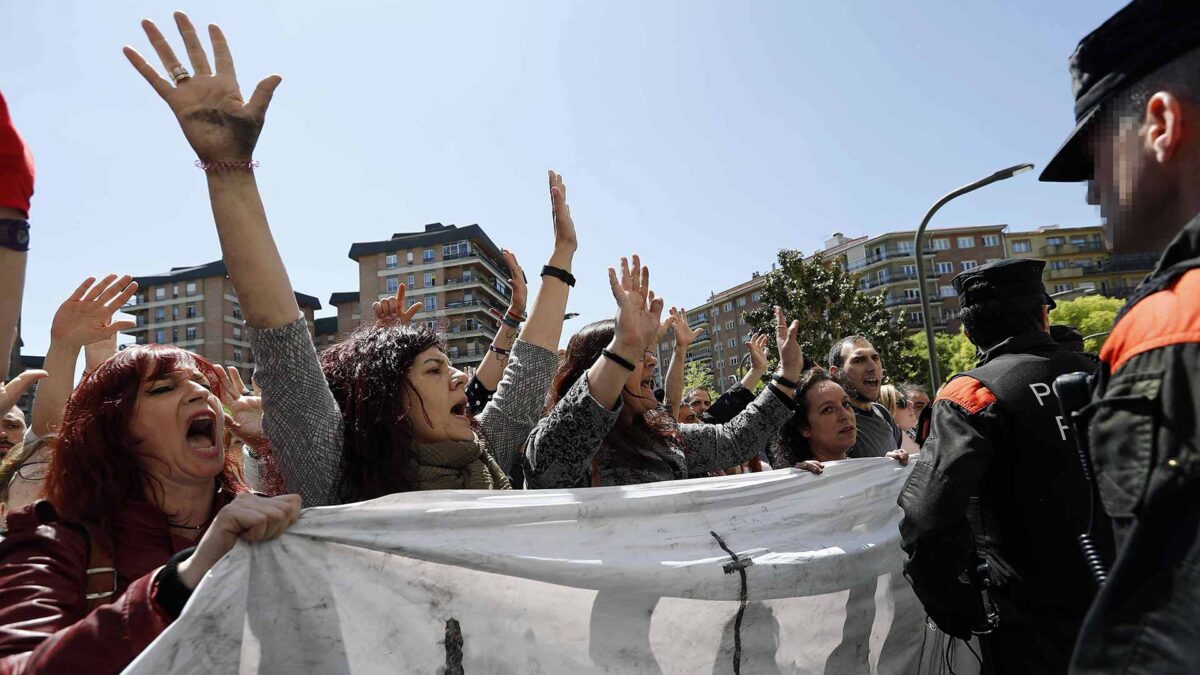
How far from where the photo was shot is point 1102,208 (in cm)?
132

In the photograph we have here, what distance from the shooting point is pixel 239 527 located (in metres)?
1.82

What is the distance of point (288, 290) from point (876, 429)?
13.8 ft

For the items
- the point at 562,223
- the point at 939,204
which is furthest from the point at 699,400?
the point at 562,223

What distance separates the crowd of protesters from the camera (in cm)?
180

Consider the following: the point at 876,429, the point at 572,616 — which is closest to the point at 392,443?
the point at 572,616

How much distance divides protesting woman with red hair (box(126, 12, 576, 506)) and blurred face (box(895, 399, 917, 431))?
5.55 m

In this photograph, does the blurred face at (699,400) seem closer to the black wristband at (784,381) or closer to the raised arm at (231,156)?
the black wristband at (784,381)

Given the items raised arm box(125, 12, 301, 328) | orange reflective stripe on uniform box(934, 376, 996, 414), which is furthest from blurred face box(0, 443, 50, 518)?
orange reflective stripe on uniform box(934, 376, 996, 414)

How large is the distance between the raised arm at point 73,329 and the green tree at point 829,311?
1084 inches

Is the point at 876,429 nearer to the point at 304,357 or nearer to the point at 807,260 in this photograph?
the point at 304,357

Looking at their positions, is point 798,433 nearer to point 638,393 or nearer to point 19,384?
point 638,393

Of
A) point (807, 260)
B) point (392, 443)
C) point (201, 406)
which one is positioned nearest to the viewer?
point (201, 406)

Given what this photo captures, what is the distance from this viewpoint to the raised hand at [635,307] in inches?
106

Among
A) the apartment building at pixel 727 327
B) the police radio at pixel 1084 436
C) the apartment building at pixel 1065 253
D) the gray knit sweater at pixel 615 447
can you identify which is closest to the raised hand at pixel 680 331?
the gray knit sweater at pixel 615 447
